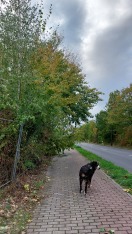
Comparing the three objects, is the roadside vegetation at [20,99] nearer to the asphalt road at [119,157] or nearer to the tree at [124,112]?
the asphalt road at [119,157]

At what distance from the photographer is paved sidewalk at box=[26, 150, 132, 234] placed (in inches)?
210

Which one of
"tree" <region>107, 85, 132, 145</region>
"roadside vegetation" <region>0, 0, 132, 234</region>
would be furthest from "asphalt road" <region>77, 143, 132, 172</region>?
"tree" <region>107, 85, 132, 145</region>

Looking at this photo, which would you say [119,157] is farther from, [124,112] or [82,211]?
[124,112]

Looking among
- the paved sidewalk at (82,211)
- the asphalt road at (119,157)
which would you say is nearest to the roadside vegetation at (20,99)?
the paved sidewalk at (82,211)

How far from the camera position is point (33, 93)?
9.02 metres

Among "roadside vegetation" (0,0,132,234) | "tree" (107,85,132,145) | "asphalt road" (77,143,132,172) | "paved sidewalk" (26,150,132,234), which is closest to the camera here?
"paved sidewalk" (26,150,132,234)

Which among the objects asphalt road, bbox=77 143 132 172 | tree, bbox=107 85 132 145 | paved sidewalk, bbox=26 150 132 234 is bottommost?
paved sidewalk, bbox=26 150 132 234

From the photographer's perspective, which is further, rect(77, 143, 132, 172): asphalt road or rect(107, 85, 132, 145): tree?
rect(107, 85, 132, 145): tree

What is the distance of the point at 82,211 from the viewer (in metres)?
6.50

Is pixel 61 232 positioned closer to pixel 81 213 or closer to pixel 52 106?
pixel 81 213

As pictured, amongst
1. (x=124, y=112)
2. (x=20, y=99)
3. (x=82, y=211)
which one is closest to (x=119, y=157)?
(x=20, y=99)

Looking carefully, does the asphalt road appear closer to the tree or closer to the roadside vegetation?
the roadside vegetation

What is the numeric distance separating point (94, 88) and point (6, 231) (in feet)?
69.9

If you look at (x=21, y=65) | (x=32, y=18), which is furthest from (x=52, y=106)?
(x=32, y=18)
